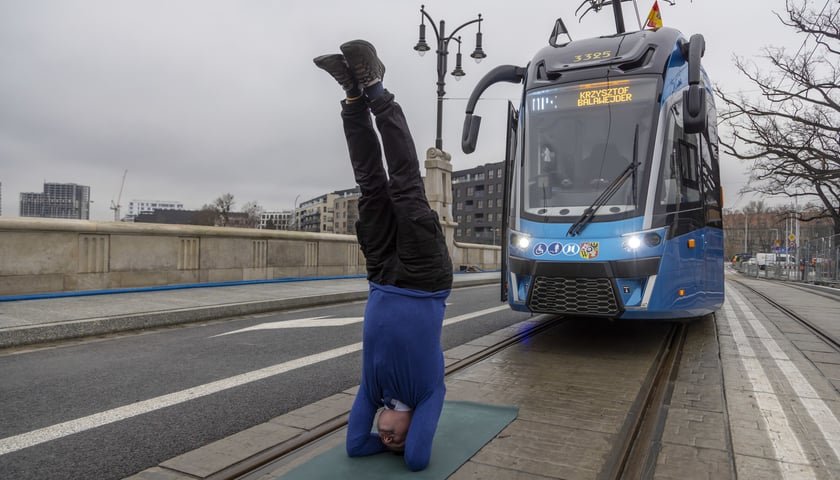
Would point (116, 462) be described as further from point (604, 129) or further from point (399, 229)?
point (604, 129)

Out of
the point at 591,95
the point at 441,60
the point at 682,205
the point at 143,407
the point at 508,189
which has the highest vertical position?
the point at 441,60

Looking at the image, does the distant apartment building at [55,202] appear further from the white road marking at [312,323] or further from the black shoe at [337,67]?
the black shoe at [337,67]

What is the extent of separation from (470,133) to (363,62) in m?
3.95

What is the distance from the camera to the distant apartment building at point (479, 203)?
338ft

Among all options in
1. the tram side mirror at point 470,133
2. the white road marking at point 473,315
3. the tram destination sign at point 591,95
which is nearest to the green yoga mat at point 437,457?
the tram side mirror at point 470,133

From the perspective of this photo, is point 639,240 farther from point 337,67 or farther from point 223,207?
point 223,207

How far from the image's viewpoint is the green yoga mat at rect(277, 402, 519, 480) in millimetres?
2705

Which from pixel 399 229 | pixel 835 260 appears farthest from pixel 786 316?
pixel 835 260

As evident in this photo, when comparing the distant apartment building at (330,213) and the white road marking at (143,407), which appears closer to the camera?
the white road marking at (143,407)

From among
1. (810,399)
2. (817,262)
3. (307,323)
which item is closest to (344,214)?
(817,262)

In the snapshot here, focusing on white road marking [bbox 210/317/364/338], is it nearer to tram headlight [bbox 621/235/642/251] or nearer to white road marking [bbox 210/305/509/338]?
white road marking [bbox 210/305/509/338]

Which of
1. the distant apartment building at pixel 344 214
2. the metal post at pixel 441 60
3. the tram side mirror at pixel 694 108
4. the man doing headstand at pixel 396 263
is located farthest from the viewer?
the distant apartment building at pixel 344 214

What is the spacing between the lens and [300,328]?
7.57 metres

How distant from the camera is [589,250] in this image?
5355mm
